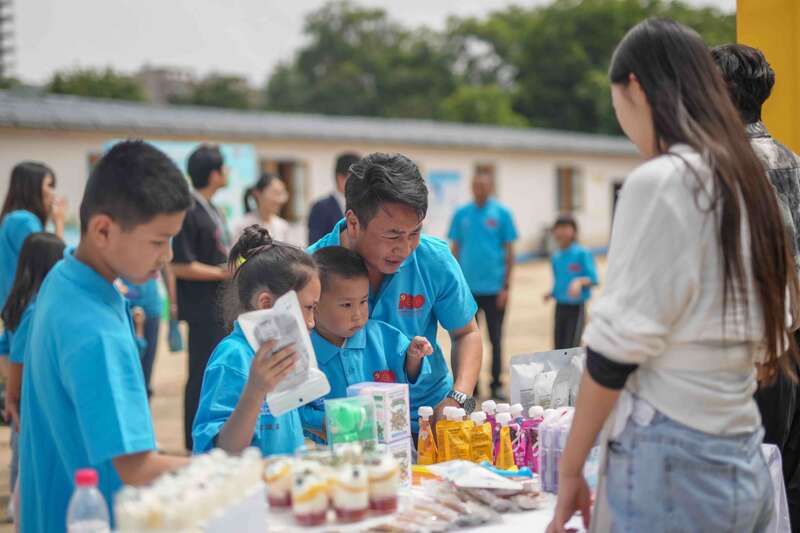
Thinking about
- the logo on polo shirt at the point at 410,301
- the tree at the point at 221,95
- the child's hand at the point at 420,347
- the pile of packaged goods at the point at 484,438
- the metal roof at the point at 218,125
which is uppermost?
the tree at the point at 221,95

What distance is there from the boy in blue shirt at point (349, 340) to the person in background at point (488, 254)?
506 centimetres

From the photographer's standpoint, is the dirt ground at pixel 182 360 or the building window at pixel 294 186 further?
the building window at pixel 294 186

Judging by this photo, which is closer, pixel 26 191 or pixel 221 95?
pixel 26 191

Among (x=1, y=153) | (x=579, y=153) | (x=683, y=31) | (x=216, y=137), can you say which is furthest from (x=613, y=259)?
(x=579, y=153)

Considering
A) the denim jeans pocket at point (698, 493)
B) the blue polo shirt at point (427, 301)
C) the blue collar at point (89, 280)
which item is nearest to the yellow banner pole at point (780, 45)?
the blue polo shirt at point (427, 301)

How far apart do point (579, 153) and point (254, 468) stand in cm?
2529

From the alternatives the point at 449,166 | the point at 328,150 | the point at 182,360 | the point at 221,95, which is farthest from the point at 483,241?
the point at 221,95

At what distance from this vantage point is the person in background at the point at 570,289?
26.0 ft

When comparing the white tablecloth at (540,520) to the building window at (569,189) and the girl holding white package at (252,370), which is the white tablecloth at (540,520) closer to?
the girl holding white package at (252,370)

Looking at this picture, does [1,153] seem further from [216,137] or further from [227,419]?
[227,419]

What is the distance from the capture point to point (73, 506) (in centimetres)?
181

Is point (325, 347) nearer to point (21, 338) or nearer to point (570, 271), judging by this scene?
point (21, 338)

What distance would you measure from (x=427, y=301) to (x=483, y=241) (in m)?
5.43

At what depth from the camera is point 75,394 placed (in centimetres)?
187
